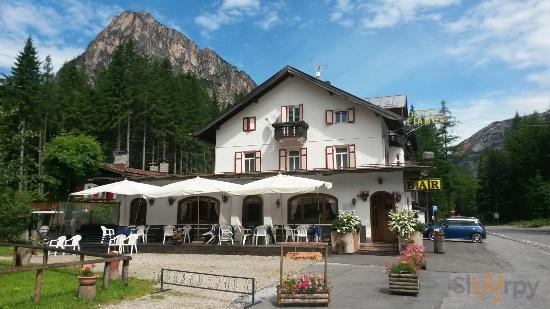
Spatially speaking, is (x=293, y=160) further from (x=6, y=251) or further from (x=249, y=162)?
(x=6, y=251)

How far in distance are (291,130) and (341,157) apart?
3.15m

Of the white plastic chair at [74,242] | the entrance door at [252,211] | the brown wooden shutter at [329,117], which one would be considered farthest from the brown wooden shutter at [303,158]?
the white plastic chair at [74,242]

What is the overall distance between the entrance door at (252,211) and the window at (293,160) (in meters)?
3.95

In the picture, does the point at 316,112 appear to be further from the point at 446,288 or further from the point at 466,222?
the point at 446,288

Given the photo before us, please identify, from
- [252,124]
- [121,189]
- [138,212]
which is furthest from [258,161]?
[121,189]

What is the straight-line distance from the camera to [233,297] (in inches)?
368

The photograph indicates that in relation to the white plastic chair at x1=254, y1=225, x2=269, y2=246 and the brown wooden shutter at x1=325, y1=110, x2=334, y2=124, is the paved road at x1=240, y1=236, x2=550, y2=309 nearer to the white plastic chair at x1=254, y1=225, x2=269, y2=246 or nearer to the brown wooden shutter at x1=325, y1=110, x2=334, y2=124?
the white plastic chair at x1=254, y1=225, x2=269, y2=246

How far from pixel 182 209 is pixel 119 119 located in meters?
26.9

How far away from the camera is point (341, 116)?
24797mm

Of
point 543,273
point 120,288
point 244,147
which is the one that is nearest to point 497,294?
point 543,273

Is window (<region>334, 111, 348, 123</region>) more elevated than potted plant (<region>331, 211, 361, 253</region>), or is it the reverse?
window (<region>334, 111, 348, 123</region>)

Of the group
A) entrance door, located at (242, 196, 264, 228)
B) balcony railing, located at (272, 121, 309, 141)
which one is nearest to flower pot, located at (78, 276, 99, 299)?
entrance door, located at (242, 196, 264, 228)

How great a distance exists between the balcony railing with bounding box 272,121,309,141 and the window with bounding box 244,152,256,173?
238 centimetres

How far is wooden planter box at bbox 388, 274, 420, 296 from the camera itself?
9.38 metres
